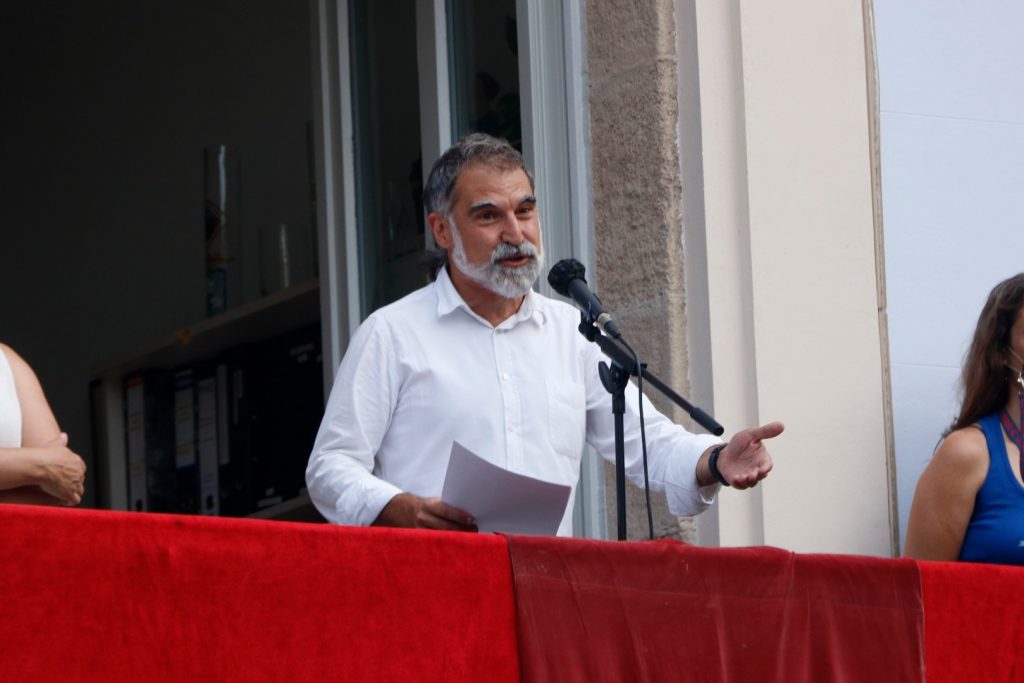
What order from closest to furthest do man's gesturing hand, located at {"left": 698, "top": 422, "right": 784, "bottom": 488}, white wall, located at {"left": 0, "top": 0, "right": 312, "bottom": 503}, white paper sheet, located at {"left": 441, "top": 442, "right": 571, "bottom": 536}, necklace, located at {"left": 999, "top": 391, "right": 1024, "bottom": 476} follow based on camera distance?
white paper sheet, located at {"left": 441, "top": 442, "right": 571, "bottom": 536} < man's gesturing hand, located at {"left": 698, "top": 422, "right": 784, "bottom": 488} < necklace, located at {"left": 999, "top": 391, "right": 1024, "bottom": 476} < white wall, located at {"left": 0, "top": 0, "right": 312, "bottom": 503}

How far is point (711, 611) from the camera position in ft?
10.2

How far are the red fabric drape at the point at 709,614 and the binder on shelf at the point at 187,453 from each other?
3711mm

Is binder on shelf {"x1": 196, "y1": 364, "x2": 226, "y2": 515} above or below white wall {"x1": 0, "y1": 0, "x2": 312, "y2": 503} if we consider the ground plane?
below

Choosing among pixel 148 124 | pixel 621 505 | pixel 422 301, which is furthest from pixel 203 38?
pixel 621 505

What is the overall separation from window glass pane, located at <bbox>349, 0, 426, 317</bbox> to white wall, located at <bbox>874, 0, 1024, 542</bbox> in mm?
1387

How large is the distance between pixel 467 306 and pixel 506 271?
14 cm

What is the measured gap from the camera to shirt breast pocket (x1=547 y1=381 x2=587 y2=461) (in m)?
3.88

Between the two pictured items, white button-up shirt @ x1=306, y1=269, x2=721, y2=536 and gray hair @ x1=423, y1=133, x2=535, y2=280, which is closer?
white button-up shirt @ x1=306, y1=269, x2=721, y2=536

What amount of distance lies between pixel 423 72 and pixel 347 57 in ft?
1.27

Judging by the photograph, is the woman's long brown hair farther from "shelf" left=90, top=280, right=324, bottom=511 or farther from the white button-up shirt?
"shelf" left=90, top=280, right=324, bottom=511

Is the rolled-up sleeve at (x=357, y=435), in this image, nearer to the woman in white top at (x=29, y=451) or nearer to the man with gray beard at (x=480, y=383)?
the man with gray beard at (x=480, y=383)

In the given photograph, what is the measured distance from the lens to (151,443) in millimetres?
6664

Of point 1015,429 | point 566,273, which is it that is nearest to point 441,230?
point 566,273

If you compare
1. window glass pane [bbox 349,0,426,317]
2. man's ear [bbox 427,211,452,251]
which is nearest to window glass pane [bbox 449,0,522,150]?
window glass pane [bbox 349,0,426,317]
